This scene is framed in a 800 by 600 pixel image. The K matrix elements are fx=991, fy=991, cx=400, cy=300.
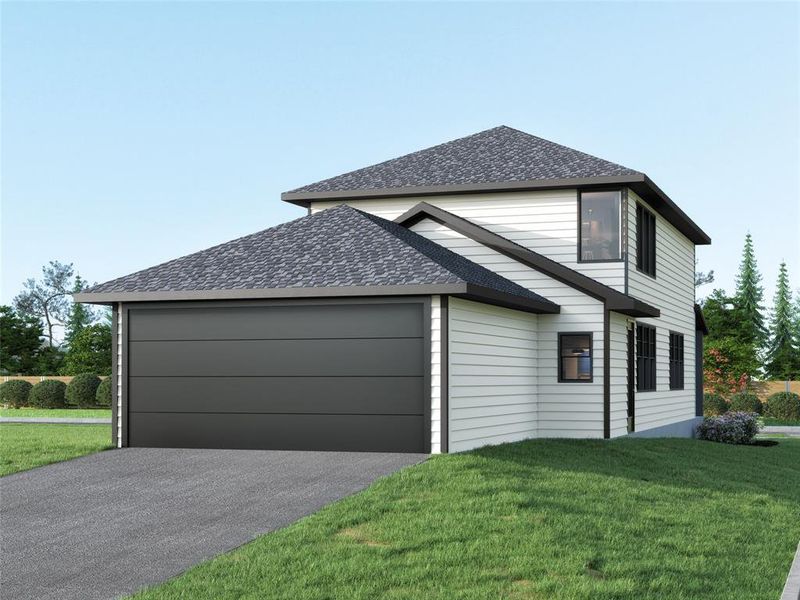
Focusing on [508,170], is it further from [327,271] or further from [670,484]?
[670,484]

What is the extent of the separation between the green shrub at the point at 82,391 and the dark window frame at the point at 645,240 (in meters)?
25.1

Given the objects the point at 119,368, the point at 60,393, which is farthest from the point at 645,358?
the point at 60,393

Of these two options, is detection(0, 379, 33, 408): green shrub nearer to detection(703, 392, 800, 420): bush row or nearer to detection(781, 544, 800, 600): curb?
detection(703, 392, 800, 420): bush row

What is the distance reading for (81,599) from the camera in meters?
8.49

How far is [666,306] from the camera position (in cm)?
2662

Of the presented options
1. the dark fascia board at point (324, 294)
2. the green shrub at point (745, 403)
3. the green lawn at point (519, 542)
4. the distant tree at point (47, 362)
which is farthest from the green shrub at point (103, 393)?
the green lawn at point (519, 542)

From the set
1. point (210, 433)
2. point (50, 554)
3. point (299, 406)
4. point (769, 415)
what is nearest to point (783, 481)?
point (299, 406)

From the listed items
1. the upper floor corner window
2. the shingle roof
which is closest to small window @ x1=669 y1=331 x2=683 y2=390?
the upper floor corner window

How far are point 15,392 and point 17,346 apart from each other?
21898mm

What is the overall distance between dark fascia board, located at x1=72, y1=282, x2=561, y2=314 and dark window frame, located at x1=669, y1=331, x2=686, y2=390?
10360 millimetres

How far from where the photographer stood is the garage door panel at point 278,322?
634 inches

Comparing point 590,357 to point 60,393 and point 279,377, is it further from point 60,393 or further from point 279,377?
point 60,393

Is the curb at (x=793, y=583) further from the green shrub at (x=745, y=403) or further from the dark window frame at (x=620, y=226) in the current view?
the green shrub at (x=745, y=403)

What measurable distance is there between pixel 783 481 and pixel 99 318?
73545mm
